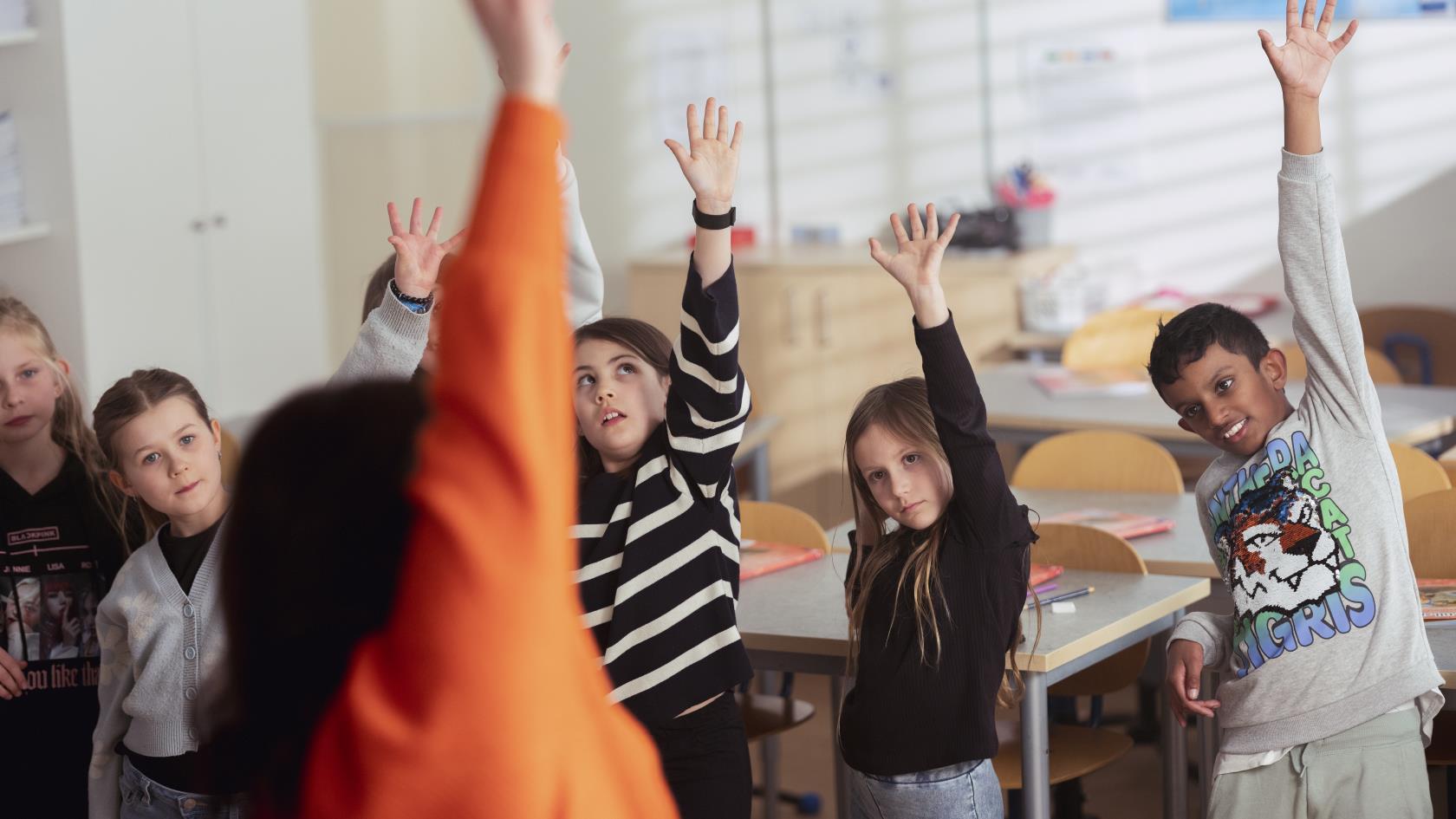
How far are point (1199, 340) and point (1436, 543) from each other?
3.01 ft

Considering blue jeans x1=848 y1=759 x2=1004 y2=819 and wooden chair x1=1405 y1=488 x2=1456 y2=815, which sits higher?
wooden chair x1=1405 y1=488 x2=1456 y2=815

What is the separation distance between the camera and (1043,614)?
2.52 meters

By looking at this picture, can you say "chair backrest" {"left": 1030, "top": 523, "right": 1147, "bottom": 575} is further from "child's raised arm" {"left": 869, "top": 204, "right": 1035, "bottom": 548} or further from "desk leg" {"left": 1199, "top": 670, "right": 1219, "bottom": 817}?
"child's raised arm" {"left": 869, "top": 204, "right": 1035, "bottom": 548}

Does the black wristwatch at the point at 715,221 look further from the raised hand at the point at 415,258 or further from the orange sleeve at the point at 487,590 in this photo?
the orange sleeve at the point at 487,590

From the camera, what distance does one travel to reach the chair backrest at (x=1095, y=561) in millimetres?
2793

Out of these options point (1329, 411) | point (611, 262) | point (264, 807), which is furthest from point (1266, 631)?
point (611, 262)

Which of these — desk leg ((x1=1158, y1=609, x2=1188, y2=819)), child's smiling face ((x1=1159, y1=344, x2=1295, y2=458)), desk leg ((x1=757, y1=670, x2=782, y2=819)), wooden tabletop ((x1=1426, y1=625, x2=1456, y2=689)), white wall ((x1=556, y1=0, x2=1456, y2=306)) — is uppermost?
white wall ((x1=556, y1=0, x2=1456, y2=306))

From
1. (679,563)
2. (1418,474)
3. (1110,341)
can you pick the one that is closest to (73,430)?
(679,563)

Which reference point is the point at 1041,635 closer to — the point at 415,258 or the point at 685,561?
the point at 685,561

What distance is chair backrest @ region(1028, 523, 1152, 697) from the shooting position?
279 centimetres

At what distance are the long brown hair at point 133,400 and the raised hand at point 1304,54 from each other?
153 cm

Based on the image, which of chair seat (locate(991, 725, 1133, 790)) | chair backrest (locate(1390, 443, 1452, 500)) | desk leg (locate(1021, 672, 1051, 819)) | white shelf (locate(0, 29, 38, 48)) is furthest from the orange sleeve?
white shelf (locate(0, 29, 38, 48))

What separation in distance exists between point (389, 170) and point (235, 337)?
1.38m

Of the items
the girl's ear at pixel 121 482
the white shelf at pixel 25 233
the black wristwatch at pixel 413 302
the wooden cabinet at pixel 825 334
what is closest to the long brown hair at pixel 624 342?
the black wristwatch at pixel 413 302
